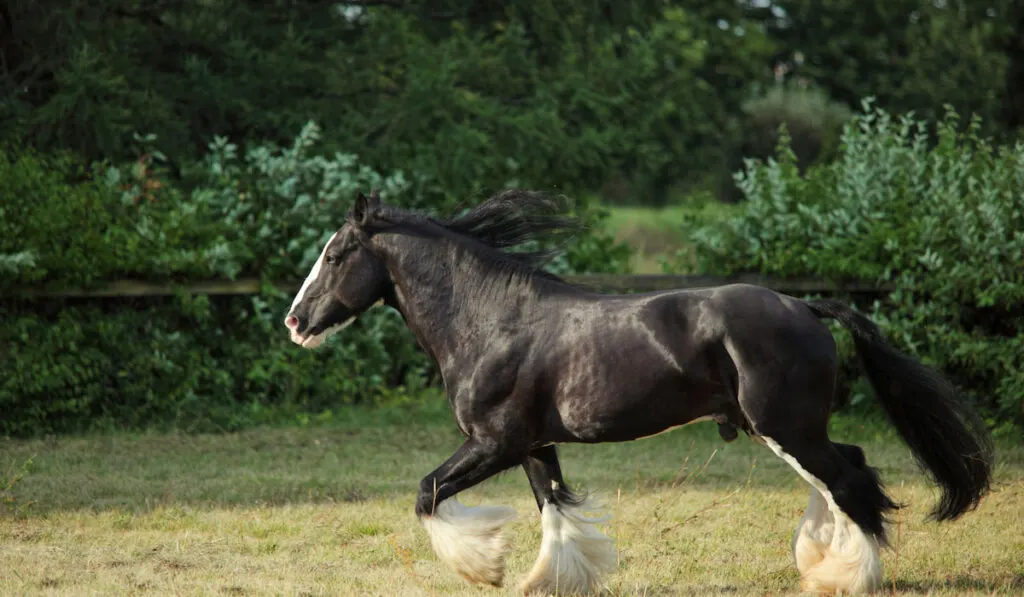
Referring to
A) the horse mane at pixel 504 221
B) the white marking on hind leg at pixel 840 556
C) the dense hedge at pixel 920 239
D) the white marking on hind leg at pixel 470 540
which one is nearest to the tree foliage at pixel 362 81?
the dense hedge at pixel 920 239

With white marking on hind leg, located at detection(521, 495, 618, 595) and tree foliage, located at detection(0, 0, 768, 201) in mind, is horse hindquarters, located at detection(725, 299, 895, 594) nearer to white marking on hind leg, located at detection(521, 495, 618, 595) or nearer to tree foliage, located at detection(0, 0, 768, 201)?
white marking on hind leg, located at detection(521, 495, 618, 595)

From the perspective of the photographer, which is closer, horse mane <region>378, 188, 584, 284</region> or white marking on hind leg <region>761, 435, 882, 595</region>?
white marking on hind leg <region>761, 435, 882, 595</region>

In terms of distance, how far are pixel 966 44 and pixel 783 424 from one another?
80.5 feet

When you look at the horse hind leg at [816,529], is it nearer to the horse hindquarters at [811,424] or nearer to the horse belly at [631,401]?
the horse hindquarters at [811,424]

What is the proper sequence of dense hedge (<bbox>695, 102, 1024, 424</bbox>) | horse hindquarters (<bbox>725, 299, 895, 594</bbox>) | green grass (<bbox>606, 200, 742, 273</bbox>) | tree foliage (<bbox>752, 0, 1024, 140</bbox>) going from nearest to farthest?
horse hindquarters (<bbox>725, 299, 895, 594</bbox>) → dense hedge (<bbox>695, 102, 1024, 424</bbox>) → green grass (<bbox>606, 200, 742, 273</bbox>) → tree foliage (<bbox>752, 0, 1024, 140</bbox>)

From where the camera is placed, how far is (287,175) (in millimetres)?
10742

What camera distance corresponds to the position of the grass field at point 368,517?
217 inches

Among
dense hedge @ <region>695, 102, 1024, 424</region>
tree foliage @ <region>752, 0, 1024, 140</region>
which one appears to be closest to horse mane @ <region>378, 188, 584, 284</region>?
dense hedge @ <region>695, 102, 1024, 424</region>

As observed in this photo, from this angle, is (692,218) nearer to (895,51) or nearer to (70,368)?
(70,368)

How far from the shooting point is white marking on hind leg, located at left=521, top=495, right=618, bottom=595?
16.9 ft

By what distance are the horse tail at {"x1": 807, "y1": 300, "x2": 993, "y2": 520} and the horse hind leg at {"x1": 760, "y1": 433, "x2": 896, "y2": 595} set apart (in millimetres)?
443

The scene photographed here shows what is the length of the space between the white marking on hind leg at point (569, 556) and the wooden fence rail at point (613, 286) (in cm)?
443

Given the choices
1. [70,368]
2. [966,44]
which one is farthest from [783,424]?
[966,44]

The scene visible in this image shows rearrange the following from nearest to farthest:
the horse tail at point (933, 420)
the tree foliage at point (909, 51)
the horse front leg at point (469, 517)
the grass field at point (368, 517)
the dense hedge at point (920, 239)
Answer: the horse front leg at point (469, 517) → the horse tail at point (933, 420) → the grass field at point (368, 517) → the dense hedge at point (920, 239) → the tree foliage at point (909, 51)
